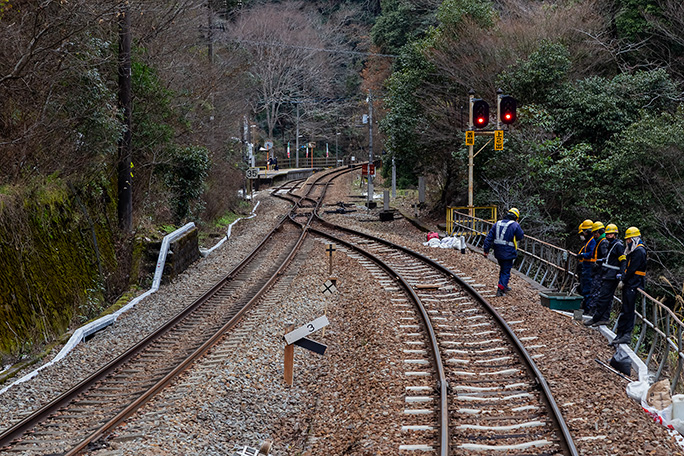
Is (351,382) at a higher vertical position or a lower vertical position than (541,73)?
lower

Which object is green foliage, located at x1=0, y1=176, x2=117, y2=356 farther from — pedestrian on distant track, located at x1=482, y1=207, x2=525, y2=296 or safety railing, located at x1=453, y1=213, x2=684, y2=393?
safety railing, located at x1=453, y1=213, x2=684, y2=393

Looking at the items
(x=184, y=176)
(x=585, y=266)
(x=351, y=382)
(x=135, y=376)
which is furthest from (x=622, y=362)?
(x=184, y=176)

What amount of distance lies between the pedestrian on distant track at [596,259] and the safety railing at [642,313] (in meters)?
0.41

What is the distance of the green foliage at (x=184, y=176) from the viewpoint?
21.6 meters

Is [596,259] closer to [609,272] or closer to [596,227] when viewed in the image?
[596,227]

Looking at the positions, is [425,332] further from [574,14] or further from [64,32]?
[574,14]

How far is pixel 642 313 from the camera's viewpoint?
8.76 meters

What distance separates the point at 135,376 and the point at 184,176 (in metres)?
13.7

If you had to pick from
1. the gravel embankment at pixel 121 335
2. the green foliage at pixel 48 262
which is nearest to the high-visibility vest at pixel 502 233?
the gravel embankment at pixel 121 335

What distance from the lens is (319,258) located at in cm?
1791

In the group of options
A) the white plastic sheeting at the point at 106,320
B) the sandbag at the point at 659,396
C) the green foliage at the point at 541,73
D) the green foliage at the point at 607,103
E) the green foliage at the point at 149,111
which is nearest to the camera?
the sandbag at the point at 659,396

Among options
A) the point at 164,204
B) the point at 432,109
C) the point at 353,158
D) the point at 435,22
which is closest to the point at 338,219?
the point at 432,109

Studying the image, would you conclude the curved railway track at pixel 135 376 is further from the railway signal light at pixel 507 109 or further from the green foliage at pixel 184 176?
the railway signal light at pixel 507 109

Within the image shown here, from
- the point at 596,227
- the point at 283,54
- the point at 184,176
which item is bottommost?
the point at 596,227
